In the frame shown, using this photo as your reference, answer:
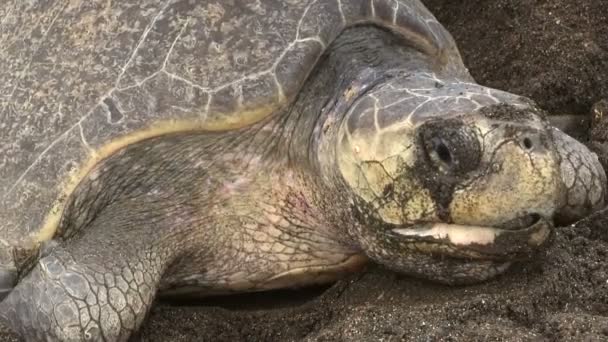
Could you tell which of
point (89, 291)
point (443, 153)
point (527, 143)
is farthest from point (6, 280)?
point (527, 143)

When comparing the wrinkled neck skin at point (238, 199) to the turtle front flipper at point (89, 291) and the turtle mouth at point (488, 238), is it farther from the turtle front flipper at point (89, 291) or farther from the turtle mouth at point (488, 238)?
the turtle mouth at point (488, 238)

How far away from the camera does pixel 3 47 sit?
7.84 ft

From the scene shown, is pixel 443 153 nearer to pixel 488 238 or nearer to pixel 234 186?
pixel 488 238

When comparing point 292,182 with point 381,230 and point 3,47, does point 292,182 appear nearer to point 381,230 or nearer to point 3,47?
point 381,230

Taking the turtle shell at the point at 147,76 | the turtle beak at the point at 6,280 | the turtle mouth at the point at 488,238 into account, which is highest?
the turtle shell at the point at 147,76

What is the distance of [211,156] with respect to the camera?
80.0 inches

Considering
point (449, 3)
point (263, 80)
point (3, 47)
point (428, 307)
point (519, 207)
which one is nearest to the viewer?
point (519, 207)

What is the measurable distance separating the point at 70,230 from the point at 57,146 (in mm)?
223

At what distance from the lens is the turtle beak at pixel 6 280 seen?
2.17 meters

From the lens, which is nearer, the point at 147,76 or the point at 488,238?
the point at 488,238

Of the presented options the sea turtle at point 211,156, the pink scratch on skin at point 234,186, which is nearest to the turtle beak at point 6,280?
the sea turtle at point 211,156

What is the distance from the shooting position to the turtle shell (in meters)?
1.97

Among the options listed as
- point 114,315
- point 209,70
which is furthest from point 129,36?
point 114,315

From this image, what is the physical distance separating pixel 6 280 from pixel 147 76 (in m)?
0.70
